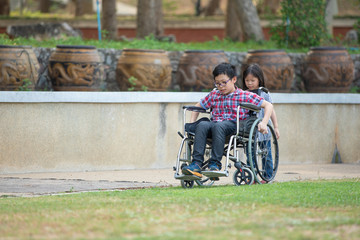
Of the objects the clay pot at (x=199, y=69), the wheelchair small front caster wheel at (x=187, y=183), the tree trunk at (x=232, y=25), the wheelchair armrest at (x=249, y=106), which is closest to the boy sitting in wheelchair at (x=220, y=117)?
the wheelchair armrest at (x=249, y=106)

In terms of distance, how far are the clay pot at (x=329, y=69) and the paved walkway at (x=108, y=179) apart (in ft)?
5.91

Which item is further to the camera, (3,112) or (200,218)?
(3,112)

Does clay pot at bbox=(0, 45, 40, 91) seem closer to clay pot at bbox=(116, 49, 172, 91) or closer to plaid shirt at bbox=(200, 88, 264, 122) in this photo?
clay pot at bbox=(116, 49, 172, 91)

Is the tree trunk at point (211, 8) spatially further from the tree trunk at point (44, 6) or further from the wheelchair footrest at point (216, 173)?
the wheelchair footrest at point (216, 173)

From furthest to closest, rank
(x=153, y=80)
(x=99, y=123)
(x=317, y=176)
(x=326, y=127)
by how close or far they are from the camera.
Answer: (x=326, y=127), (x=153, y=80), (x=99, y=123), (x=317, y=176)

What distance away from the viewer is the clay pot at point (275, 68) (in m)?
10.4

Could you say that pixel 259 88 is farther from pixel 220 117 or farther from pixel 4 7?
pixel 4 7

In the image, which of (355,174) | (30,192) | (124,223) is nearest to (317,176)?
(355,174)

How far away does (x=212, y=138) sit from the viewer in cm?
671

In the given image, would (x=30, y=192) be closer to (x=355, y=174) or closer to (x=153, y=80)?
(x=153, y=80)

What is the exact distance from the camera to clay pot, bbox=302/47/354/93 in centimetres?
1085

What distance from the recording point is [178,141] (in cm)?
943

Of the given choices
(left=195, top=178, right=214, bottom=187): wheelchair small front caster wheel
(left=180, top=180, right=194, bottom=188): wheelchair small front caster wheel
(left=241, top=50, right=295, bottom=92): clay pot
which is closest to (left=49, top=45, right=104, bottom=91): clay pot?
(left=241, top=50, right=295, bottom=92): clay pot

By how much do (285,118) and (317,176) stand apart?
1950 millimetres
